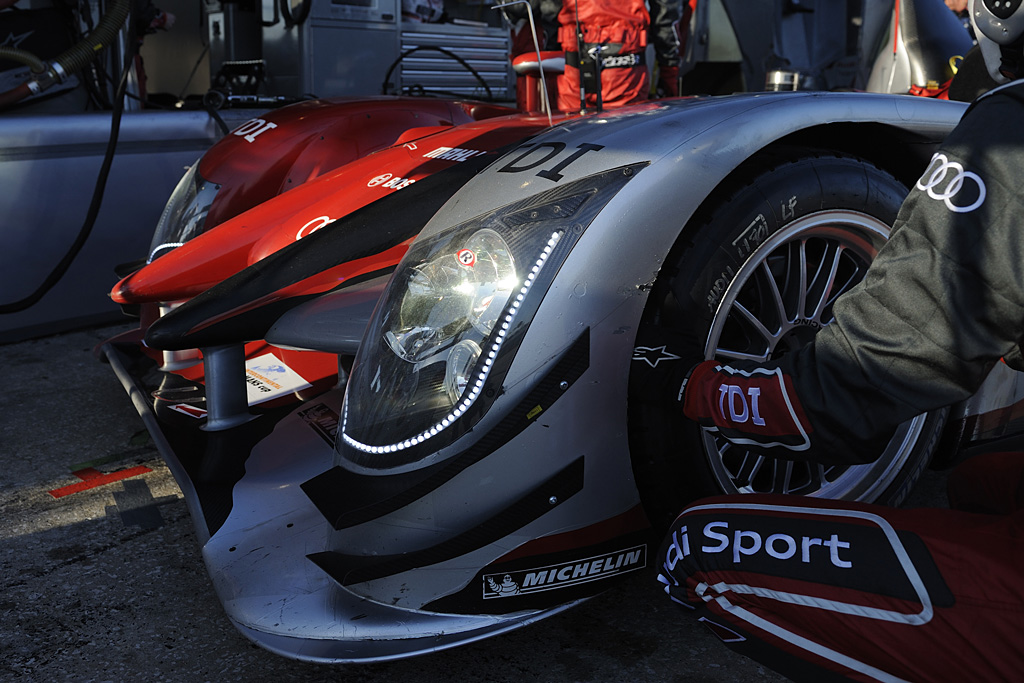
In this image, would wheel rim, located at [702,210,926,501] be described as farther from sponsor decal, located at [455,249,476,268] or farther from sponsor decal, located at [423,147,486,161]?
sponsor decal, located at [423,147,486,161]

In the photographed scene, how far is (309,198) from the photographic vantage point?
92.2 inches

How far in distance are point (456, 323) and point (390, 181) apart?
0.93 meters

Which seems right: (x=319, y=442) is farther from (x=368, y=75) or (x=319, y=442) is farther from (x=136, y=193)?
(x=368, y=75)

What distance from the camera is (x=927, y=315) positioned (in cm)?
109

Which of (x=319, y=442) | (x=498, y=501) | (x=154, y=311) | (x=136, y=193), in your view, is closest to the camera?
(x=498, y=501)

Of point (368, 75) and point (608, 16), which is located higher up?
point (608, 16)

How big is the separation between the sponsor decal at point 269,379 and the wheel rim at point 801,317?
1090mm

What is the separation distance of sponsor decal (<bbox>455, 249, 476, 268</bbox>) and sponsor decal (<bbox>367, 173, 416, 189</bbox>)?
749 mm

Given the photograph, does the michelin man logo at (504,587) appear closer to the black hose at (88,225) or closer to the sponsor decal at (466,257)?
the sponsor decal at (466,257)

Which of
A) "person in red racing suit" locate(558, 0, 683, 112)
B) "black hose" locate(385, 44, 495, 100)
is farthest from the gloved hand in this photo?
"black hose" locate(385, 44, 495, 100)

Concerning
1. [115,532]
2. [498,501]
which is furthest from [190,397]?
[498,501]

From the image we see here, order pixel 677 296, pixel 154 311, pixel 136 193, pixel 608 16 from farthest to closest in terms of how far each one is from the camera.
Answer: pixel 608 16, pixel 136 193, pixel 154 311, pixel 677 296

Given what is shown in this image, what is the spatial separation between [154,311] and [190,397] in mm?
412

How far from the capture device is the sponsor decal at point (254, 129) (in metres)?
2.88
